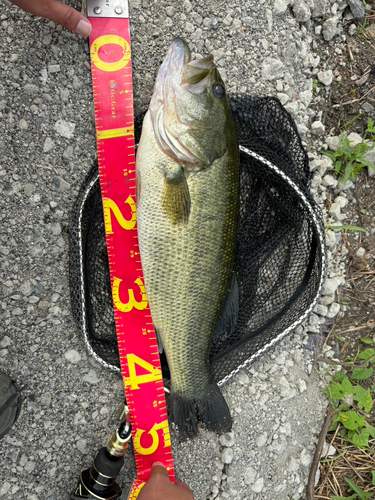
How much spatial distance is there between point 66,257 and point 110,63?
111 cm

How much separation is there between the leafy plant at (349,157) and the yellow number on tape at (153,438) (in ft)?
6.35

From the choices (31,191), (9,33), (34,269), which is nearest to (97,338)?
(34,269)

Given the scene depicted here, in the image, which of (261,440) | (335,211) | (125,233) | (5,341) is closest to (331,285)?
(335,211)

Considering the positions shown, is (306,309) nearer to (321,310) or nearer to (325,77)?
(321,310)

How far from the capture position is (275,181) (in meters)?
2.36

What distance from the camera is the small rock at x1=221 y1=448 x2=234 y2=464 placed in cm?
256

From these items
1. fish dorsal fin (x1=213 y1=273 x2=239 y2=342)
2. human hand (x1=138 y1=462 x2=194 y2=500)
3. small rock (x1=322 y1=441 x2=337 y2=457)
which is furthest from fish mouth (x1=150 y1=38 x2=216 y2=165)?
small rock (x1=322 y1=441 x2=337 y2=457)

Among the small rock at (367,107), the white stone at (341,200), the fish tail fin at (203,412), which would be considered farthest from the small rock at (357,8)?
the fish tail fin at (203,412)

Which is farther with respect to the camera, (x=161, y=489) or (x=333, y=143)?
(x=333, y=143)

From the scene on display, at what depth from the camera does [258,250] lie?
2434 millimetres

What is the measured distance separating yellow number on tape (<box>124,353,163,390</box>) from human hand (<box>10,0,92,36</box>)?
1.78 meters

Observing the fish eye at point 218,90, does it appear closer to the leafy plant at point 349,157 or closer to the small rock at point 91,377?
the leafy plant at point 349,157

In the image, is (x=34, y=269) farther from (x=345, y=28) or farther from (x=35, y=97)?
(x=345, y=28)

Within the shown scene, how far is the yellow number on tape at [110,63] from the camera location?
226cm
